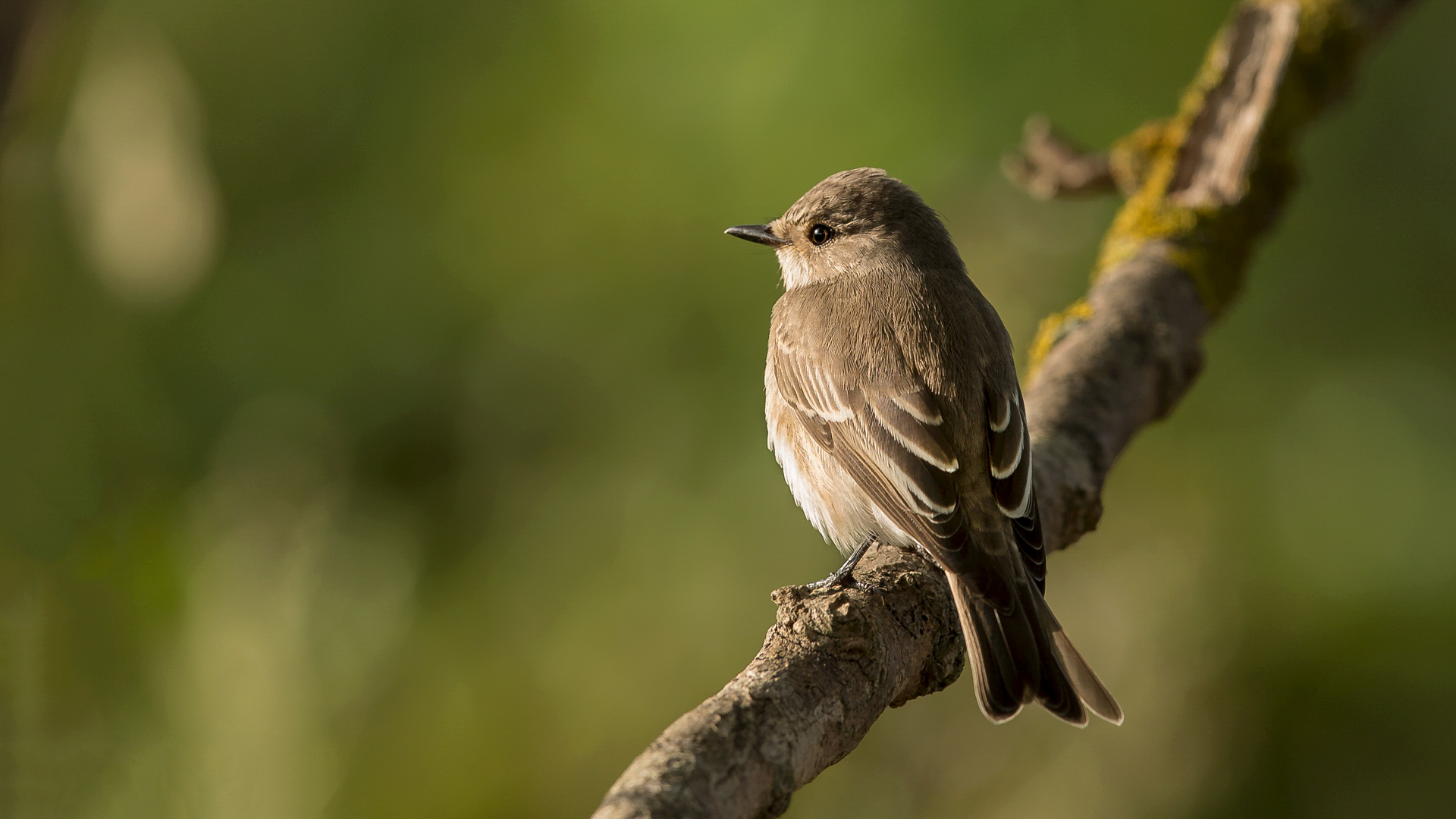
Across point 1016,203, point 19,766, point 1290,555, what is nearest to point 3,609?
point 19,766

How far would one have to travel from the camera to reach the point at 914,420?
3471 mm

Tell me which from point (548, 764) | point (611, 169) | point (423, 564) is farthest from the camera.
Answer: point (611, 169)

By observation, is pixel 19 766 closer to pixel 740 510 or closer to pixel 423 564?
pixel 423 564

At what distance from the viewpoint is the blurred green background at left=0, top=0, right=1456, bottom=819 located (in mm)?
4309

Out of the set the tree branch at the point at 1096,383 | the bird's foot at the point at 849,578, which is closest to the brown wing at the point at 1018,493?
the tree branch at the point at 1096,383

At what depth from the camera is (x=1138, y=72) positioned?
5.40 metres

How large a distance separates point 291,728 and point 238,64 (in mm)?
3493

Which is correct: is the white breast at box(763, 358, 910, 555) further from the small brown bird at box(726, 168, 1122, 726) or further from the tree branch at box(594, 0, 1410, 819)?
the tree branch at box(594, 0, 1410, 819)

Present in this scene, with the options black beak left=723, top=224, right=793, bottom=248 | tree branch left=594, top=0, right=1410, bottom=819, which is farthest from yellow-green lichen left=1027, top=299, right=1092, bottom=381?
black beak left=723, top=224, right=793, bottom=248

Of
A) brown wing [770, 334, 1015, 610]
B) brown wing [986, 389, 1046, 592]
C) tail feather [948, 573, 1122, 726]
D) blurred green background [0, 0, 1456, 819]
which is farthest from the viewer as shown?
blurred green background [0, 0, 1456, 819]

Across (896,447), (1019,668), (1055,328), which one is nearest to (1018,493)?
(896,447)

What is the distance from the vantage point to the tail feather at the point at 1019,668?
118 inches

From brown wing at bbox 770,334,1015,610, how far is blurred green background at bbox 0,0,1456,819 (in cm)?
137

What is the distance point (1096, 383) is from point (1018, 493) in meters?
1.01
